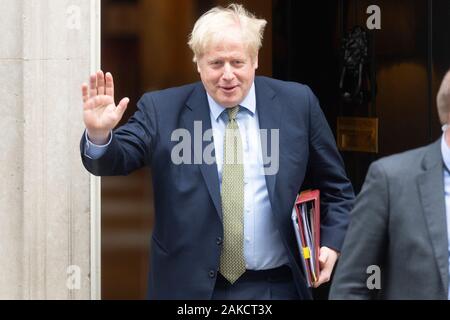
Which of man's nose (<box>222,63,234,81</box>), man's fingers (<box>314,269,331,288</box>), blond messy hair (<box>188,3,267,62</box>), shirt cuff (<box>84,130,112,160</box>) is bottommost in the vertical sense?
man's fingers (<box>314,269,331,288</box>)

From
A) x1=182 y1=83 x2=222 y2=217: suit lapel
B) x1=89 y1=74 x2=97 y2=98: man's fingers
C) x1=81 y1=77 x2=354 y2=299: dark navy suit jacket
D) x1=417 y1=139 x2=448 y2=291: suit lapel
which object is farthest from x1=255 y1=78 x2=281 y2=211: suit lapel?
x1=417 y1=139 x2=448 y2=291: suit lapel

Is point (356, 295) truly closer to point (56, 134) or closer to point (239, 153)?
point (239, 153)

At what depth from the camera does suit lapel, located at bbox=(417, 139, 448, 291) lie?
358 cm

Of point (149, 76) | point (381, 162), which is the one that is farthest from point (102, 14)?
point (381, 162)

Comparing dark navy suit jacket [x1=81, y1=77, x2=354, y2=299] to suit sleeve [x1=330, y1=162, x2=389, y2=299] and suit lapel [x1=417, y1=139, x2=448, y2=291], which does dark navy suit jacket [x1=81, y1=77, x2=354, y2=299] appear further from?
suit lapel [x1=417, y1=139, x2=448, y2=291]

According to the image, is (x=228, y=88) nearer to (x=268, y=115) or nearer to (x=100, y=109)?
(x=268, y=115)

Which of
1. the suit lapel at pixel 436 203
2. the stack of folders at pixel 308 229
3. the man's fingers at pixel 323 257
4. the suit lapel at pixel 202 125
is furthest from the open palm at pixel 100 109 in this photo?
the suit lapel at pixel 436 203

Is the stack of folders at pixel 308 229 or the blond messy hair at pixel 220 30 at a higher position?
the blond messy hair at pixel 220 30

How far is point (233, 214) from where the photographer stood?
4469 millimetres

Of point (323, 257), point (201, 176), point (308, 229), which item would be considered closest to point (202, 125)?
point (201, 176)

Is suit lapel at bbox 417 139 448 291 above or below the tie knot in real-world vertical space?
below

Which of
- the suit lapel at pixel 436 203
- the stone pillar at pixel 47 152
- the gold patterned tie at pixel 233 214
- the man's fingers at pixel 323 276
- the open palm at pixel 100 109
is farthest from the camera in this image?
the stone pillar at pixel 47 152

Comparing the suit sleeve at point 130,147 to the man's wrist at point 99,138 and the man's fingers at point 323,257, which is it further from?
the man's fingers at point 323,257

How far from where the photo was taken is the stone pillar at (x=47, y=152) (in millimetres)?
5668
